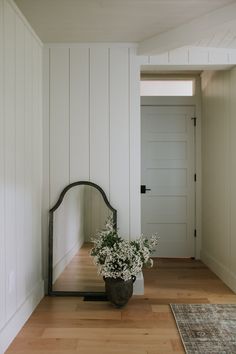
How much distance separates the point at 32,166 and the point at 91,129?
70cm

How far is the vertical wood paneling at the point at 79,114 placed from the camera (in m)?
3.21

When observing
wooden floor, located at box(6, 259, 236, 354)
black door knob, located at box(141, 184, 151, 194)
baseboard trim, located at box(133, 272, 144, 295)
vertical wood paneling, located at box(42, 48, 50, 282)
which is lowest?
wooden floor, located at box(6, 259, 236, 354)

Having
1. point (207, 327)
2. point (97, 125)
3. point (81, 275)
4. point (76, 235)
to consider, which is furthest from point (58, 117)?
point (207, 327)

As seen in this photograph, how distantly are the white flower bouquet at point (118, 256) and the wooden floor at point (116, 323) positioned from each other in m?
0.32

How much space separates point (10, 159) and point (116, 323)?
1474 mm

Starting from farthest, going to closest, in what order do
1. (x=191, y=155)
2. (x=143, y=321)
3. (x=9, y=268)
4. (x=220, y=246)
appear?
(x=191, y=155) → (x=220, y=246) → (x=143, y=321) → (x=9, y=268)

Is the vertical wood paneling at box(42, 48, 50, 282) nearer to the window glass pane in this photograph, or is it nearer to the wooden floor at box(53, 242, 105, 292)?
the wooden floor at box(53, 242, 105, 292)

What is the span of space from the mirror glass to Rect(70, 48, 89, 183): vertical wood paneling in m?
0.19

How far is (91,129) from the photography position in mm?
3219

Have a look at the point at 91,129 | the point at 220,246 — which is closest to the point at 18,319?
the point at 91,129

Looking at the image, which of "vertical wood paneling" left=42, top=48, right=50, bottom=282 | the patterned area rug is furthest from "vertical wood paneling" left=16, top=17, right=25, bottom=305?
the patterned area rug

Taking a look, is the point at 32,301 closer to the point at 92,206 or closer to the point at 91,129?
the point at 92,206

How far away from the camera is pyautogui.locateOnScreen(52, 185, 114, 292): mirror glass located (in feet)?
10.4

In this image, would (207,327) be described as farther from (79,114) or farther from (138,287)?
(79,114)
